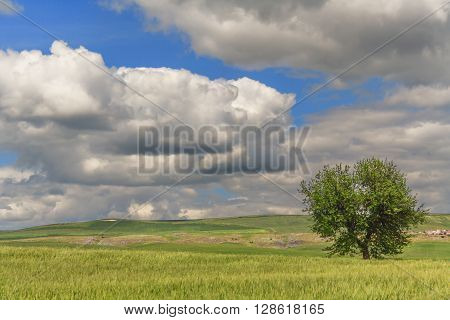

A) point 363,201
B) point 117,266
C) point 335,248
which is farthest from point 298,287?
point 335,248

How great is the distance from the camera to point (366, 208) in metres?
48.5

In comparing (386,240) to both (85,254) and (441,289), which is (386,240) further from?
(441,289)

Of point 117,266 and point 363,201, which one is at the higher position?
point 363,201

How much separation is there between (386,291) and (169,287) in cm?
608

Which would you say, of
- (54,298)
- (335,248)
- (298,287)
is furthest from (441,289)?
(335,248)

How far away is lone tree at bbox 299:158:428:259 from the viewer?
4819 centimetres

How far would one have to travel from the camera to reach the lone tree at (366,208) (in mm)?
48188

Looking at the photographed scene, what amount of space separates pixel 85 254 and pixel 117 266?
493 centimetres

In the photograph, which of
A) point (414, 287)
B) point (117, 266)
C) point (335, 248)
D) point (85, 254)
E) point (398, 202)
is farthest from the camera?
point (335, 248)

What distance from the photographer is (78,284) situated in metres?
16.1
